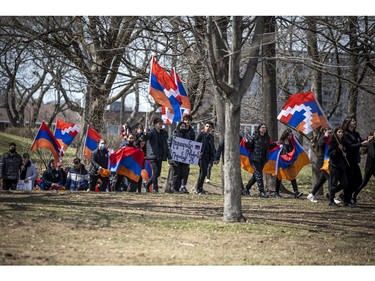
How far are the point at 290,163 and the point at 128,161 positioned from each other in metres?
4.50

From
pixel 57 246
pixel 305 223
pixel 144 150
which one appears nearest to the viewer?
pixel 57 246

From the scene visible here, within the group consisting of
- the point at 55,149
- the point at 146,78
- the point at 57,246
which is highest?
the point at 146,78

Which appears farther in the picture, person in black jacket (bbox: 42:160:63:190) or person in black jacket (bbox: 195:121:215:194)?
person in black jacket (bbox: 42:160:63:190)

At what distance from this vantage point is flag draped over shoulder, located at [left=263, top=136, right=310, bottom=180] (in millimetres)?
18406

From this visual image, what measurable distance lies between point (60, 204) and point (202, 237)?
4033mm

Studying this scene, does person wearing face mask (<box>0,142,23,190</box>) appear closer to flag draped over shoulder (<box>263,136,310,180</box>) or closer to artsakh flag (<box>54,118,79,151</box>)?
artsakh flag (<box>54,118,79,151</box>)

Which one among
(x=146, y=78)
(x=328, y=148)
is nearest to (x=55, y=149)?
(x=146, y=78)

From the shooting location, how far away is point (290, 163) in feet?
60.6

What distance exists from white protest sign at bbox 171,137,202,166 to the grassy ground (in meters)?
2.15

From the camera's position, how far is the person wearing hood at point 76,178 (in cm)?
1955

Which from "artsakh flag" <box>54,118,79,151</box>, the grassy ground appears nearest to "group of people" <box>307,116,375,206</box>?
the grassy ground

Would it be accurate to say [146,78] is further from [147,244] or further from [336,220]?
[147,244]

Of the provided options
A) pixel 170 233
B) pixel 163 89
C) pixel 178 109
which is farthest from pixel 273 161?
pixel 170 233

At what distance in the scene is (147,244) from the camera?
10.7 m
